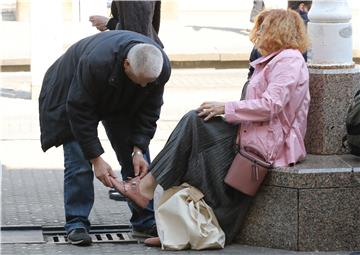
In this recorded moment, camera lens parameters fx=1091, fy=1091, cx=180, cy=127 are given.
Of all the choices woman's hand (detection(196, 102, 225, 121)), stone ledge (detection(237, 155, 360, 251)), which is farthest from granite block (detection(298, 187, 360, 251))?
woman's hand (detection(196, 102, 225, 121))

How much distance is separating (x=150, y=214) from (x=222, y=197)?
23.3 inches

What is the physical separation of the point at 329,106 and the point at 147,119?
1088 mm

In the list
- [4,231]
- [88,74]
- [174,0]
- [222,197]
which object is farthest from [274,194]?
[174,0]

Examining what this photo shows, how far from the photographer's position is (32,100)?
11086mm

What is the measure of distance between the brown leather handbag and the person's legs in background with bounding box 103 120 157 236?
66cm

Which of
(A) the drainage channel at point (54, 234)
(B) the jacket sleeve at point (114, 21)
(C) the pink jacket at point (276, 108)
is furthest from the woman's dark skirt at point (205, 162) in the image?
(B) the jacket sleeve at point (114, 21)

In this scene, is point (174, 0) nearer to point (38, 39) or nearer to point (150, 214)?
point (38, 39)

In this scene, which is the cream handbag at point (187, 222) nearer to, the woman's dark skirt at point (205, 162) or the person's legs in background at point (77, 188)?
the woman's dark skirt at point (205, 162)

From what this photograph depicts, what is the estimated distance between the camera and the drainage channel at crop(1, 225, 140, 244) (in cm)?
633

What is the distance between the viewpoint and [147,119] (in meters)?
6.26

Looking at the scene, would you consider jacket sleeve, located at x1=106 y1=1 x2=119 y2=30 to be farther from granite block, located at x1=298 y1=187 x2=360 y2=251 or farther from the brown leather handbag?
granite block, located at x1=298 y1=187 x2=360 y2=251

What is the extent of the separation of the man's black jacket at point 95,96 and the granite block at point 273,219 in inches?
29.6

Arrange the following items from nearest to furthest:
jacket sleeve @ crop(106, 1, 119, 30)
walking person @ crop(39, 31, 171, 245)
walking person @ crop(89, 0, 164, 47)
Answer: walking person @ crop(39, 31, 171, 245) < walking person @ crop(89, 0, 164, 47) < jacket sleeve @ crop(106, 1, 119, 30)

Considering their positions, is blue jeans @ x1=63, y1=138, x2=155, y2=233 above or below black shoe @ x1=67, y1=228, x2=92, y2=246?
above
